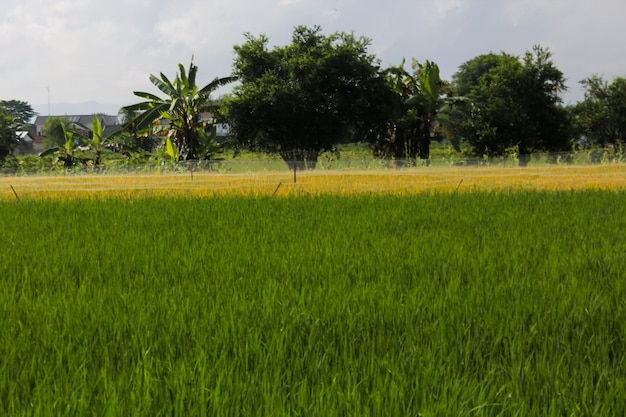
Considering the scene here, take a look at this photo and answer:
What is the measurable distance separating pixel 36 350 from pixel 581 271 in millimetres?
3115

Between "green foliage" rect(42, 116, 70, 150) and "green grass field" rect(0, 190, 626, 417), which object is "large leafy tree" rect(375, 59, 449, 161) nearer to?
"green grass field" rect(0, 190, 626, 417)

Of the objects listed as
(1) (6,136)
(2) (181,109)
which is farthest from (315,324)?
(1) (6,136)

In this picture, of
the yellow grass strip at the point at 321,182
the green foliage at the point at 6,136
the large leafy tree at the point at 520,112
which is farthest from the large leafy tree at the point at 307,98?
the green foliage at the point at 6,136

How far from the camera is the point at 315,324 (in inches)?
96.7

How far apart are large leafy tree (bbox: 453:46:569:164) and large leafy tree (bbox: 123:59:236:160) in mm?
11896

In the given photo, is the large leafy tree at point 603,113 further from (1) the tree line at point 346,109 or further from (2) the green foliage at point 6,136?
(2) the green foliage at point 6,136

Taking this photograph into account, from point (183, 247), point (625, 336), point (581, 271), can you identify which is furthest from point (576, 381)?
point (183, 247)

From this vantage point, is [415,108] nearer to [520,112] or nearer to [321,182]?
[520,112]

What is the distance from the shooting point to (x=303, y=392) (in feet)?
5.76

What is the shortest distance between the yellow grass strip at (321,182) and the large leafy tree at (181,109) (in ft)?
24.4

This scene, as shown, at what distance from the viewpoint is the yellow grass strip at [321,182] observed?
1094 centimetres

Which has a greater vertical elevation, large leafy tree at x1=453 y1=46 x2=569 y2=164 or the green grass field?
large leafy tree at x1=453 y1=46 x2=569 y2=164

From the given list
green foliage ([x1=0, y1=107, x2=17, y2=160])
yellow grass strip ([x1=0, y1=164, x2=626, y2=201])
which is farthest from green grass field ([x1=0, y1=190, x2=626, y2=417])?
green foliage ([x1=0, y1=107, x2=17, y2=160])

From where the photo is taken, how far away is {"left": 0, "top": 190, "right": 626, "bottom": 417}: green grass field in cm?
178
